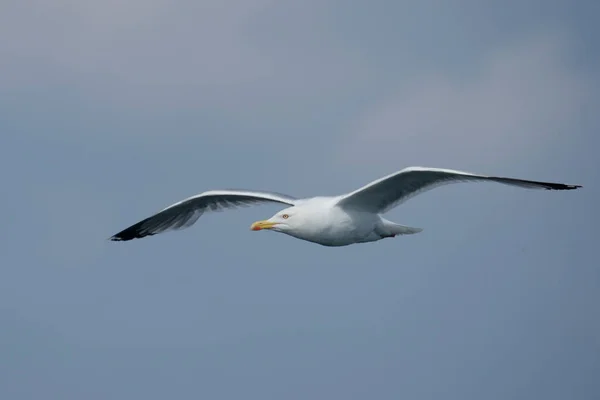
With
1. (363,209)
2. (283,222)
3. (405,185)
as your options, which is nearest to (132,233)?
(283,222)

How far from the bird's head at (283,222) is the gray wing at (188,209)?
1.61 metres

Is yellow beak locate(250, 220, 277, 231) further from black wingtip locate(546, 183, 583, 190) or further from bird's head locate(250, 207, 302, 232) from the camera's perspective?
black wingtip locate(546, 183, 583, 190)

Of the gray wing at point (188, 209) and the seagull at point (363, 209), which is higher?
the gray wing at point (188, 209)

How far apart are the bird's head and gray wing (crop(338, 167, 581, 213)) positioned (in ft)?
2.55

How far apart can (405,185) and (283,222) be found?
2.10 m

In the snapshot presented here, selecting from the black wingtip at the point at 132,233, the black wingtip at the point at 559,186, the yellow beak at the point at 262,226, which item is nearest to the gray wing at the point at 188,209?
the black wingtip at the point at 132,233

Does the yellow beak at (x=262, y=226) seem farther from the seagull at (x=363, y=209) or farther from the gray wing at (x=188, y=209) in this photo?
the gray wing at (x=188, y=209)

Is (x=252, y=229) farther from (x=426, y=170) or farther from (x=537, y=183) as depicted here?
(x=537, y=183)

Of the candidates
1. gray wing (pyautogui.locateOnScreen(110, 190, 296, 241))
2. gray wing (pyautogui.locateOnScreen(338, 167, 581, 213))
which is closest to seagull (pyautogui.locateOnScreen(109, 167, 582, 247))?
gray wing (pyautogui.locateOnScreen(338, 167, 581, 213))

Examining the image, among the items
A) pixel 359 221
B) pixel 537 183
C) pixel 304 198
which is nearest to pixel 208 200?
pixel 304 198

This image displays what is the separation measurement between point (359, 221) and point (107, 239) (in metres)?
6.32

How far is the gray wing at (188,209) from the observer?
62.8 ft

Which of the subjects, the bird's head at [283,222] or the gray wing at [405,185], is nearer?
the gray wing at [405,185]

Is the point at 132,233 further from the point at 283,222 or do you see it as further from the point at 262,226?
the point at 283,222
